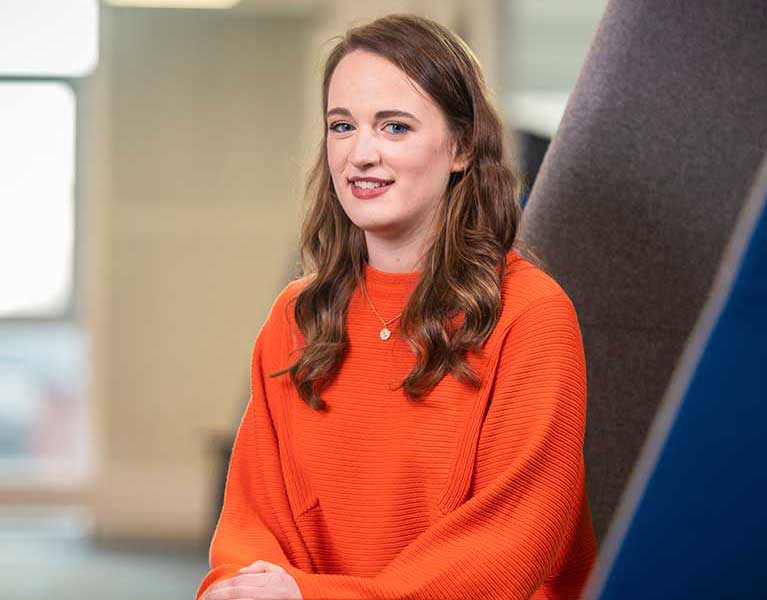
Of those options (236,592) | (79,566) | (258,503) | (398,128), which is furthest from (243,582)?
(79,566)

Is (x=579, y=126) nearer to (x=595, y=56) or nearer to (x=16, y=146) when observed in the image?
(x=595, y=56)

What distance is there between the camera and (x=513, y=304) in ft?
Result: 5.32

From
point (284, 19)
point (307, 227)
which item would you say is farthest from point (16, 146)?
point (307, 227)

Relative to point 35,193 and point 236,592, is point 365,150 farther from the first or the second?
point 35,193

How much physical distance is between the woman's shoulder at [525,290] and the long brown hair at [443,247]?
0.02 m

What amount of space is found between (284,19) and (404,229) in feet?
18.7

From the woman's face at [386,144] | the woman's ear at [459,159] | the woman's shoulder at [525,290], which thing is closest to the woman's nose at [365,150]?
the woman's face at [386,144]

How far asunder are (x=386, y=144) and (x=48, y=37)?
19.8ft

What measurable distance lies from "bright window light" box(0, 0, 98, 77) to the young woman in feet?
18.7

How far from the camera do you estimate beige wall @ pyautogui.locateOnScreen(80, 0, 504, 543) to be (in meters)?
7.02

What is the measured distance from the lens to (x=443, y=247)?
171 cm

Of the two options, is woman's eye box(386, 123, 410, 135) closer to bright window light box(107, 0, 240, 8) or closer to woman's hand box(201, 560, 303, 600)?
woman's hand box(201, 560, 303, 600)

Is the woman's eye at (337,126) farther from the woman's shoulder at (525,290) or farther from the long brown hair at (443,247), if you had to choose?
the woman's shoulder at (525,290)

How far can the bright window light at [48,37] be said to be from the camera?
7.08m
